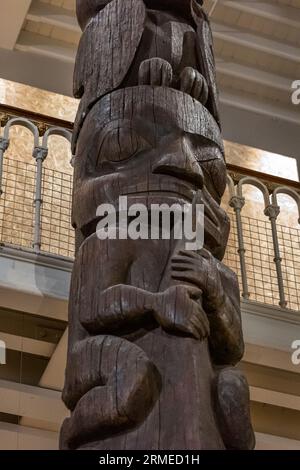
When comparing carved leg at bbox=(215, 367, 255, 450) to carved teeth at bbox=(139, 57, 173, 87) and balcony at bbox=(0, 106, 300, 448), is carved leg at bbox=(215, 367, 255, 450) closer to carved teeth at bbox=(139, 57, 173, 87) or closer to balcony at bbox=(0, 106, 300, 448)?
carved teeth at bbox=(139, 57, 173, 87)

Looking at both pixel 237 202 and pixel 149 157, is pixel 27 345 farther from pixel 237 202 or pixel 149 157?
pixel 149 157

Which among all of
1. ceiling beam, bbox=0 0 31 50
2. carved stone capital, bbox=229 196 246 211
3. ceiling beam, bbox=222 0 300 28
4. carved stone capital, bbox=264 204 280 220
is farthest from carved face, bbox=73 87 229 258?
ceiling beam, bbox=222 0 300 28

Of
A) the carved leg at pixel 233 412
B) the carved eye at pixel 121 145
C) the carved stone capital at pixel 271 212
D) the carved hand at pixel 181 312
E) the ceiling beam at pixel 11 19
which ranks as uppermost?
the ceiling beam at pixel 11 19

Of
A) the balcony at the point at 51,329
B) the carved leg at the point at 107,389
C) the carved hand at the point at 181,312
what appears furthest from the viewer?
the balcony at the point at 51,329

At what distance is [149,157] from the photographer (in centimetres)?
245

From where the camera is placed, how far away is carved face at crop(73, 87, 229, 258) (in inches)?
93.9

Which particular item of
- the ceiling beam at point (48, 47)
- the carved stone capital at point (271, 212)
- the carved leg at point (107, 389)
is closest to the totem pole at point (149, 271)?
the carved leg at point (107, 389)

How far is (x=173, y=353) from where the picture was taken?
199cm

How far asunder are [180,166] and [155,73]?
1.59ft

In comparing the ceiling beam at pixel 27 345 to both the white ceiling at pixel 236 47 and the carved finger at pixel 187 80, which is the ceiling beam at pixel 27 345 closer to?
the carved finger at pixel 187 80

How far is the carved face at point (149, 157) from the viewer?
2.38 m

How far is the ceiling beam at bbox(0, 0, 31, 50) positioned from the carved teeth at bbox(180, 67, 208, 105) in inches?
Answer: 181
